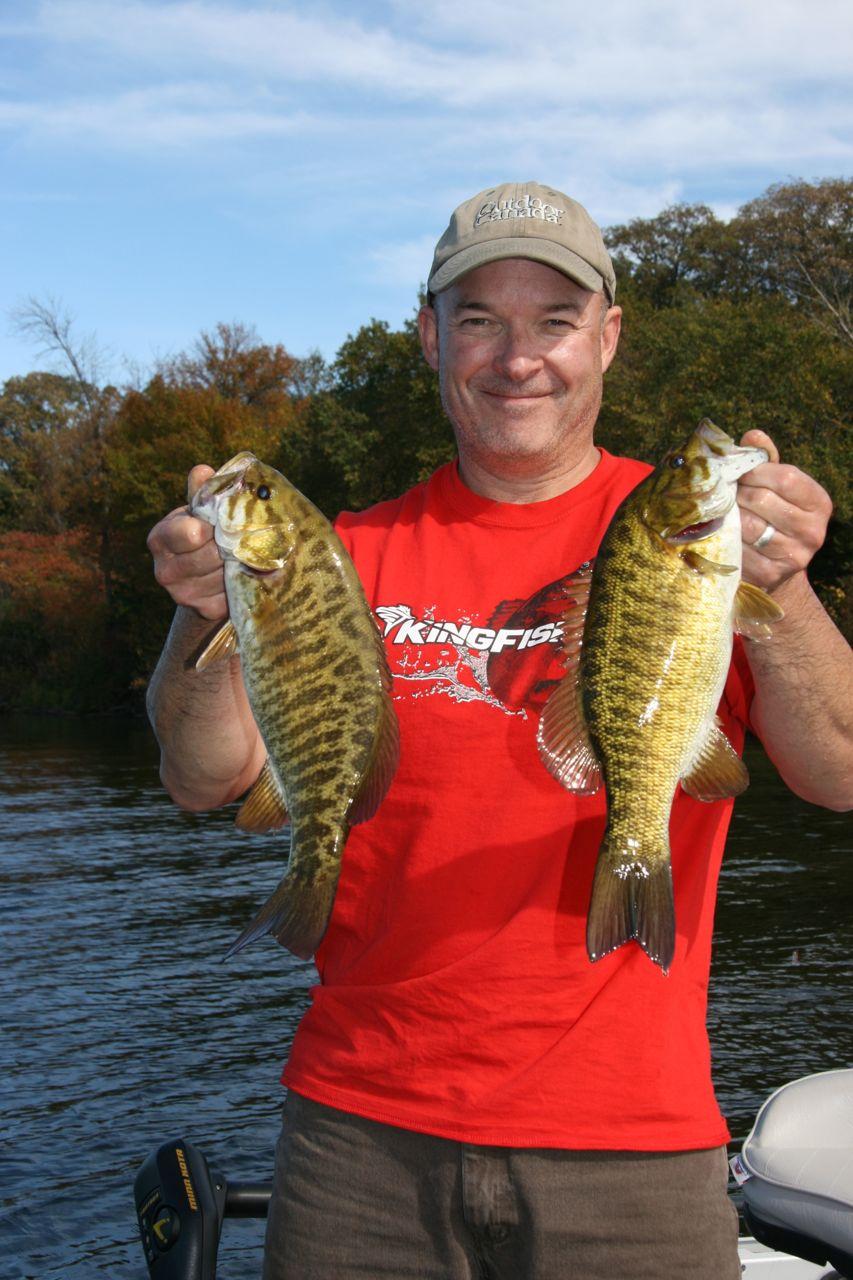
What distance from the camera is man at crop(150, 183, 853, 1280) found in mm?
2795

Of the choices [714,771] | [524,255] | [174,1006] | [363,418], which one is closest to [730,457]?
[714,771]

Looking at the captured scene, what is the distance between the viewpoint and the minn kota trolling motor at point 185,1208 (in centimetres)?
340

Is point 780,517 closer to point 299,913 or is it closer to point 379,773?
point 379,773

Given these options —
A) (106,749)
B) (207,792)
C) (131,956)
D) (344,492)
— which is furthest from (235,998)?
(344,492)

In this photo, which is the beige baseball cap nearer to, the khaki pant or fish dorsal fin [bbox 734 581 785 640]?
fish dorsal fin [bbox 734 581 785 640]

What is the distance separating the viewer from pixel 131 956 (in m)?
13.5

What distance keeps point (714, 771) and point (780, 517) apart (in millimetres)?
561

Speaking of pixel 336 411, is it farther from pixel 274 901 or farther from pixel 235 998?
pixel 274 901

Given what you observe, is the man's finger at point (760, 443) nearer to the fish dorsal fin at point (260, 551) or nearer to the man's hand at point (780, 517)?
the man's hand at point (780, 517)

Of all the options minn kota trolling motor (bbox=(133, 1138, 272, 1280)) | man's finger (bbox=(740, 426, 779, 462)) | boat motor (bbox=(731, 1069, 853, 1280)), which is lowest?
minn kota trolling motor (bbox=(133, 1138, 272, 1280))

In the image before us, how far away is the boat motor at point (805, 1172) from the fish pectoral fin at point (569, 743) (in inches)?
48.1

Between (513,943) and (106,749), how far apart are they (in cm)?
3382

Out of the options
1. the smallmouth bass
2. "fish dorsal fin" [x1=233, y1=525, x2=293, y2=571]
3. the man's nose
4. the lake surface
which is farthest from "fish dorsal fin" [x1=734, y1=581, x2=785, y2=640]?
the lake surface

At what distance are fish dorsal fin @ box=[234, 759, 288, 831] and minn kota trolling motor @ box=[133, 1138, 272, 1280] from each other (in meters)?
1.15
